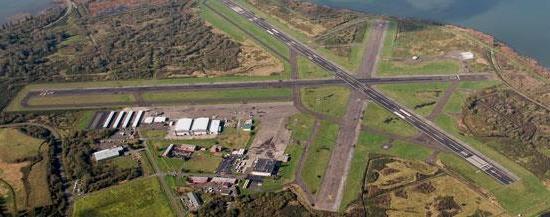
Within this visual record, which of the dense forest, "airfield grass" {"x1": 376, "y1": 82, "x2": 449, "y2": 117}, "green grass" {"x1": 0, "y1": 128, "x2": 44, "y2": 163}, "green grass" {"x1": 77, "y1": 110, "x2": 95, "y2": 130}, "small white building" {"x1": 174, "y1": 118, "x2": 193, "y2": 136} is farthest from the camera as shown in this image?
the dense forest

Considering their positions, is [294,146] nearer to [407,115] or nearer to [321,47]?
[407,115]

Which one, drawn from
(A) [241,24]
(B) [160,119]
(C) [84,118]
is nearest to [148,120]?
(B) [160,119]

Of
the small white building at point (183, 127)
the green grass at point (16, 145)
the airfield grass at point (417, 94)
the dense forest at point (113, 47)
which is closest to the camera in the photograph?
the green grass at point (16, 145)

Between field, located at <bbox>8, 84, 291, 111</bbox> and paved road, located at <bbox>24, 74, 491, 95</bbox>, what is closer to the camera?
field, located at <bbox>8, 84, 291, 111</bbox>

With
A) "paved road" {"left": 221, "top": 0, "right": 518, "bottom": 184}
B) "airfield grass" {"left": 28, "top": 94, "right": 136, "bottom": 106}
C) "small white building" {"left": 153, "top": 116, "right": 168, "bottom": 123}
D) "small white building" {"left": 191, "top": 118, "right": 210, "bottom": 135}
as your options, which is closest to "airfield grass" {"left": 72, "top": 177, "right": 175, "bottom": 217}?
"small white building" {"left": 191, "top": 118, "right": 210, "bottom": 135}

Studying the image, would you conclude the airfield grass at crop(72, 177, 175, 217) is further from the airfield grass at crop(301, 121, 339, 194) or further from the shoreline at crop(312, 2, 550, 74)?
the shoreline at crop(312, 2, 550, 74)

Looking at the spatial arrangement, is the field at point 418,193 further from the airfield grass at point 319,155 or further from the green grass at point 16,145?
the green grass at point 16,145

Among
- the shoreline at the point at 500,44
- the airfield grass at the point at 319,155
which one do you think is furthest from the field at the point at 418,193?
the shoreline at the point at 500,44

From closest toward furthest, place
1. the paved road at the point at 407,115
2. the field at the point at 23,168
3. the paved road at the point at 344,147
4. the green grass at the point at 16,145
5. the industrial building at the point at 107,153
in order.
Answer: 1. the paved road at the point at 344,147
2. the field at the point at 23,168
3. the paved road at the point at 407,115
4. the industrial building at the point at 107,153
5. the green grass at the point at 16,145
